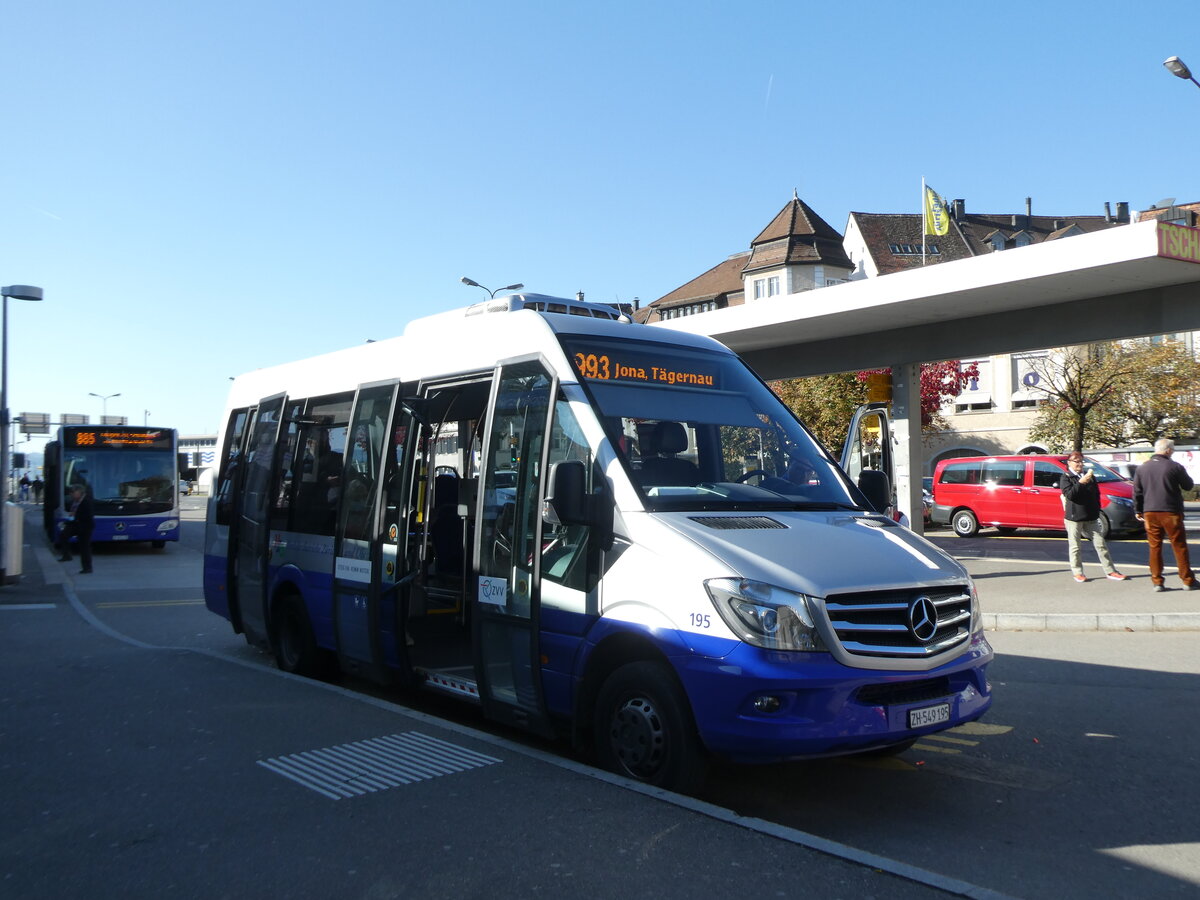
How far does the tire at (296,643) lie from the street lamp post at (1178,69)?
18.2 metres

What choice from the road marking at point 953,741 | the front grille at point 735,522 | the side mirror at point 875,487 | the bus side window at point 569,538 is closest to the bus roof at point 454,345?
the bus side window at point 569,538

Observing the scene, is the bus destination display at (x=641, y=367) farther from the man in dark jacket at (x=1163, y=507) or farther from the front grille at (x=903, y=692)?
the man in dark jacket at (x=1163, y=507)

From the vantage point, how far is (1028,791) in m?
5.69

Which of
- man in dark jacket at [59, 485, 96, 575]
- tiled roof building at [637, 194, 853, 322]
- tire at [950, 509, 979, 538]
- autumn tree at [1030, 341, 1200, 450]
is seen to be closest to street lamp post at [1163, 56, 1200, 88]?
tire at [950, 509, 979, 538]

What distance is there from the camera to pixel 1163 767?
611cm

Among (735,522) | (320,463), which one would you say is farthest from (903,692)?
(320,463)

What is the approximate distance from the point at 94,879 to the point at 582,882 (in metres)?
1.87

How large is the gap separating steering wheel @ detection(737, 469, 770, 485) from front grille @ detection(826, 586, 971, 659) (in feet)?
3.99

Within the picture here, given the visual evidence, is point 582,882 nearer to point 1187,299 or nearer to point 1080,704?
point 1080,704

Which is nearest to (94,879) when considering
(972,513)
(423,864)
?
(423,864)

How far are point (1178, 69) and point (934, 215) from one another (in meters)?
40.2

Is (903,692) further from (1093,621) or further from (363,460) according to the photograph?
(1093,621)

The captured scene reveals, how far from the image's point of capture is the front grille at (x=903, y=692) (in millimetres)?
4949

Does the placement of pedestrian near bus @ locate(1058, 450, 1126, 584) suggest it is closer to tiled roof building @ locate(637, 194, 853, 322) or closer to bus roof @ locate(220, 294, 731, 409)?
bus roof @ locate(220, 294, 731, 409)
